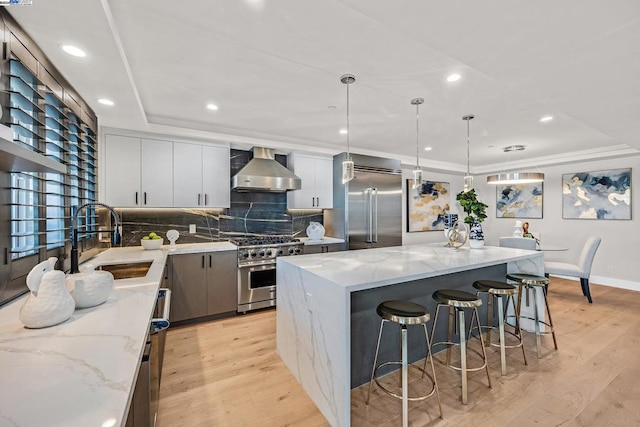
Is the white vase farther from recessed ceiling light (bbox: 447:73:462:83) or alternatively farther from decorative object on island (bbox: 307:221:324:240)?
decorative object on island (bbox: 307:221:324:240)

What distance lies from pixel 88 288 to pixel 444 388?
2.41 meters

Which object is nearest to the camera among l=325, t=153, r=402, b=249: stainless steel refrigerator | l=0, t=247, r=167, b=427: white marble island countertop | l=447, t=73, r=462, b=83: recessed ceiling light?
l=0, t=247, r=167, b=427: white marble island countertop

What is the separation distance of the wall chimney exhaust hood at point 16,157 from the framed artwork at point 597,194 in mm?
7209

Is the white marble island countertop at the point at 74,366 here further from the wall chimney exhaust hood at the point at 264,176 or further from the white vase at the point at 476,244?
the white vase at the point at 476,244

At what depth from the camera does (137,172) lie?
134 inches

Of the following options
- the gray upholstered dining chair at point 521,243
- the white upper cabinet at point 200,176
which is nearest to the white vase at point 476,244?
the gray upholstered dining chair at point 521,243

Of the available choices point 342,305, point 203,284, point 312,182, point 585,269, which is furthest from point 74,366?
point 585,269

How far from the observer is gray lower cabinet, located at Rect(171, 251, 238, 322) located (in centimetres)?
328

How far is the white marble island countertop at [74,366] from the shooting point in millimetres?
651

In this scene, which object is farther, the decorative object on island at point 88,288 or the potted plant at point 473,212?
the potted plant at point 473,212

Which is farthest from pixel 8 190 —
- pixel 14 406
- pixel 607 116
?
A: pixel 607 116

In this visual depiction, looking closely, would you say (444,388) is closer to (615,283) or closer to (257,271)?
(257,271)

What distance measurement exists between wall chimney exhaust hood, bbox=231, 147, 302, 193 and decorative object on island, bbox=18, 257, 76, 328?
8.82ft

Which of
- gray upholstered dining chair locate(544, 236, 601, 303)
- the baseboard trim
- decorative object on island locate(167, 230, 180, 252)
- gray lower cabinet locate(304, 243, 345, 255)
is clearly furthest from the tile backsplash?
the baseboard trim
